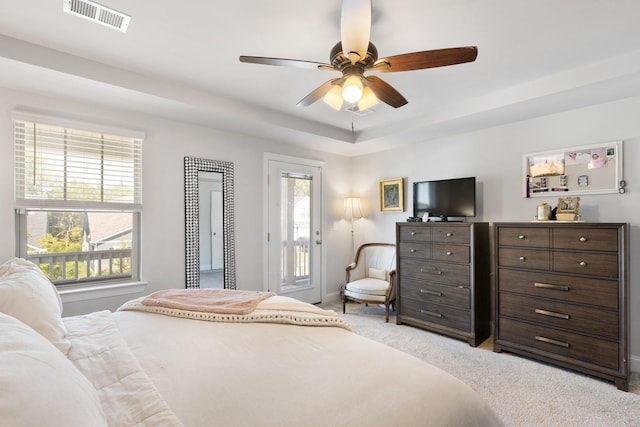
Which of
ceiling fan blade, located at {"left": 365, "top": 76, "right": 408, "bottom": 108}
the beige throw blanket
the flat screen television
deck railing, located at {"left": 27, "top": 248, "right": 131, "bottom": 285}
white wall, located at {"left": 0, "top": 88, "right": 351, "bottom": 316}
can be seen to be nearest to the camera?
the beige throw blanket

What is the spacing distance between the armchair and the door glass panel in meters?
0.68

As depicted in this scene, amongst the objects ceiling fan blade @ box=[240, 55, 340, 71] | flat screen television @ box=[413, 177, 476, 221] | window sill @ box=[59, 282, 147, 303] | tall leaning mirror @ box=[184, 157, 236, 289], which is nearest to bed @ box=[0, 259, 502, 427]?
window sill @ box=[59, 282, 147, 303]

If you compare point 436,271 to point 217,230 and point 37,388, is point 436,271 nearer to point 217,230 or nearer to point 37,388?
point 217,230

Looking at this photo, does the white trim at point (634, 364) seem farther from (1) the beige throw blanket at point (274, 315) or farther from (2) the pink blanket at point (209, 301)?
(2) the pink blanket at point (209, 301)

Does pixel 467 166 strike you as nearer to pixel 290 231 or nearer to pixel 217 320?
pixel 290 231

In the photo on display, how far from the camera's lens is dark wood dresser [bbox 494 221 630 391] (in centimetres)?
241

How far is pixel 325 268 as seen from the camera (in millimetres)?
4832

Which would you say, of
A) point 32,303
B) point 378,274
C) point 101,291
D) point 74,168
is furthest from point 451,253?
point 74,168

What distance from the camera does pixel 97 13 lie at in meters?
1.87

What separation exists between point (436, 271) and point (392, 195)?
1.44m

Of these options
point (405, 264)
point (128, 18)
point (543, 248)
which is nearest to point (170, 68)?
point (128, 18)

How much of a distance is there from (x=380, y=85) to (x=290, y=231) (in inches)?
109

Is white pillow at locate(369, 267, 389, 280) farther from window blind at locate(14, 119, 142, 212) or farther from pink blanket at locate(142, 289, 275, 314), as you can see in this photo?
window blind at locate(14, 119, 142, 212)

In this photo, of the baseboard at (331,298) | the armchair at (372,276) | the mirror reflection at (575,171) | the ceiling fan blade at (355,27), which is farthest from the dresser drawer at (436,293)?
the ceiling fan blade at (355,27)
